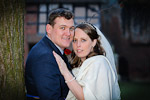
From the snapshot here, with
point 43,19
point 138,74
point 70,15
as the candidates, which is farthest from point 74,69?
point 138,74

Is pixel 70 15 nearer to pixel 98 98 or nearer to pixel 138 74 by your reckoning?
pixel 98 98

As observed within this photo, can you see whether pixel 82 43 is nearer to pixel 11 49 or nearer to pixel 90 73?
pixel 90 73

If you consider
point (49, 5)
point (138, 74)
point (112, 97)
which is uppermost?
point (49, 5)

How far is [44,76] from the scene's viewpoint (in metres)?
2.17

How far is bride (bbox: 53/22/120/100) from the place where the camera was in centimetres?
240

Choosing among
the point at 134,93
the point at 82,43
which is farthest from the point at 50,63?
the point at 134,93

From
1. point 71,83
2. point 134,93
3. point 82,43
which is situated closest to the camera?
point 71,83

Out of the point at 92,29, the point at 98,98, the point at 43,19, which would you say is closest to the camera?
the point at 98,98

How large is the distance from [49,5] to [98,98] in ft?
35.4

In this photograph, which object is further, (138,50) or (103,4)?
(138,50)

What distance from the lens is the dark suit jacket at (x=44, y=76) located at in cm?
217

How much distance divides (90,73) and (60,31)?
0.72 meters

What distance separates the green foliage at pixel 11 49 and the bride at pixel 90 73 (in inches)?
18.8

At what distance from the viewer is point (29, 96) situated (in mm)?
2438
